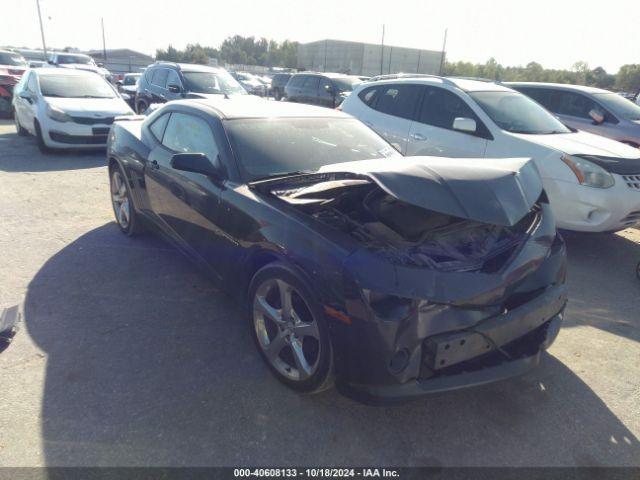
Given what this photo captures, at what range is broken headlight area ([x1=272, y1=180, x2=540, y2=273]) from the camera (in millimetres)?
2409

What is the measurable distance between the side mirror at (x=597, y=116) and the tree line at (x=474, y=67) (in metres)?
47.5

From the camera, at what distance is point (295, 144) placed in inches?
139

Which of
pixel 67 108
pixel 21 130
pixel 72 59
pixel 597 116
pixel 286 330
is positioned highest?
pixel 72 59

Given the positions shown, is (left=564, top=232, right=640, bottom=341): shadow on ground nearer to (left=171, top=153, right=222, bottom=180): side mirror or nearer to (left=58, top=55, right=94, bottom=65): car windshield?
(left=171, top=153, right=222, bottom=180): side mirror

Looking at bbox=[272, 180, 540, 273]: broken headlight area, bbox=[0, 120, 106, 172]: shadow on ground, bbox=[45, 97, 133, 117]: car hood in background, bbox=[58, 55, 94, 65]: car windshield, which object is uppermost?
bbox=[58, 55, 94, 65]: car windshield

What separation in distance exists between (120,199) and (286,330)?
3366mm

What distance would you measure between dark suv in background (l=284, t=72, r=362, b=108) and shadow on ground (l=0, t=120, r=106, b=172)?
783 centimetres

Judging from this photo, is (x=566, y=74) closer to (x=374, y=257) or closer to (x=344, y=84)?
(x=344, y=84)

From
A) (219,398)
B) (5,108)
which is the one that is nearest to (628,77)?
(5,108)

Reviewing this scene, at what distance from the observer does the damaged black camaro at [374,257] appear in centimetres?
217

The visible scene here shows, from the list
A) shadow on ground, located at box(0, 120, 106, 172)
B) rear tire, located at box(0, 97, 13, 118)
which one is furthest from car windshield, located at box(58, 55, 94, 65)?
shadow on ground, located at box(0, 120, 106, 172)

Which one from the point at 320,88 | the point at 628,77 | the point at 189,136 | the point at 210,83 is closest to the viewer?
the point at 189,136

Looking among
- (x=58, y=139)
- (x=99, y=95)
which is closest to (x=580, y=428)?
(x=58, y=139)

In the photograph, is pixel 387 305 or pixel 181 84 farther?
pixel 181 84
